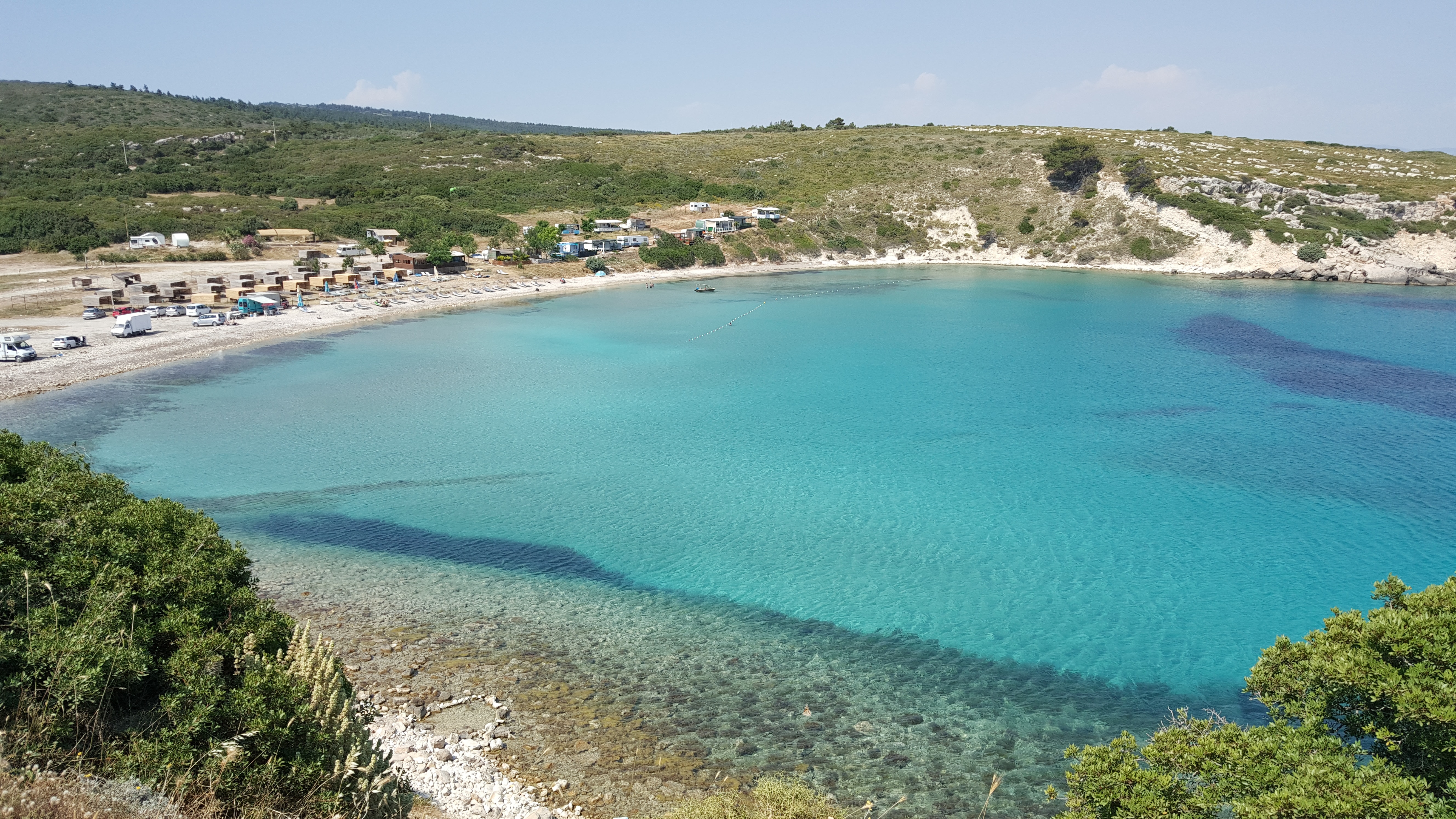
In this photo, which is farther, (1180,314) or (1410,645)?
(1180,314)

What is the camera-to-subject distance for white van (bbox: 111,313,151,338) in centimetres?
5281

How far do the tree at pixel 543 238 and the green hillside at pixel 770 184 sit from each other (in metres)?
8.17

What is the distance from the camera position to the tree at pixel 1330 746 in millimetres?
9406

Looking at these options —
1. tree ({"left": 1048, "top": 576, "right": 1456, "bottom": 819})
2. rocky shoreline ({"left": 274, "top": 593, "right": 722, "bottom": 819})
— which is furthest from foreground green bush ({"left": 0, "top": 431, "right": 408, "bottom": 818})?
tree ({"left": 1048, "top": 576, "right": 1456, "bottom": 819})

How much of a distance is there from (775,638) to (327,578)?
45.6 feet

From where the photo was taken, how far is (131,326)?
53281 millimetres

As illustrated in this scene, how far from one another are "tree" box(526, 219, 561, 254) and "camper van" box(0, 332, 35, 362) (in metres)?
52.9

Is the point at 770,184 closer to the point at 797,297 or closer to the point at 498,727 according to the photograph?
the point at 797,297


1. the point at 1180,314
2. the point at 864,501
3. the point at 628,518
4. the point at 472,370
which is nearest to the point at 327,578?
the point at 628,518

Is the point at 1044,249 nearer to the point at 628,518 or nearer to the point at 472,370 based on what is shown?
the point at 472,370

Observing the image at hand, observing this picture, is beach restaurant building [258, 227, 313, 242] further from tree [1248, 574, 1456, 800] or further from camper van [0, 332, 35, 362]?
tree [1248, 574, 1456, 800]

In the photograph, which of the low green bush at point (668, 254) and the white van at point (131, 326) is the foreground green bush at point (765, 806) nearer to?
the white van at point (131, 326)

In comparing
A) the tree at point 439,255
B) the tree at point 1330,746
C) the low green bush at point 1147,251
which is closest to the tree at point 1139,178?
the low green bush at point 1147,251

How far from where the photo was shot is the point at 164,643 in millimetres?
12117
